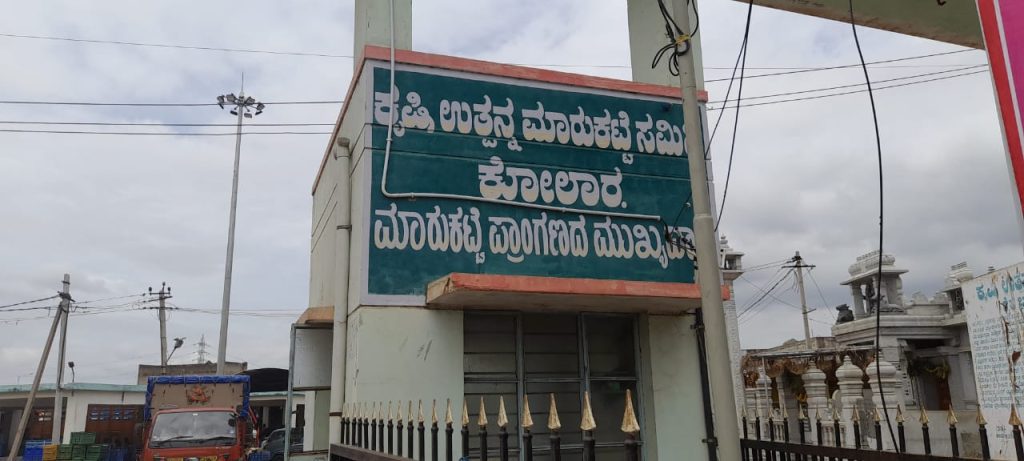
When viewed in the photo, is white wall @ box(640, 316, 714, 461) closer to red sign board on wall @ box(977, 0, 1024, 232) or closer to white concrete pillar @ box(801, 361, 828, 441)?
red sign board on wall @ box(977, 0, 1024, 232)

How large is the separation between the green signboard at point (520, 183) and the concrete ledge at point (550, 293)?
0.40 metres

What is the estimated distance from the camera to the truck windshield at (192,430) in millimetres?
15273

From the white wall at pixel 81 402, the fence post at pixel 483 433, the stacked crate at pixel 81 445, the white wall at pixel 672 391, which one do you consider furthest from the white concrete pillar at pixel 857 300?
the white wall at pixel 81 402

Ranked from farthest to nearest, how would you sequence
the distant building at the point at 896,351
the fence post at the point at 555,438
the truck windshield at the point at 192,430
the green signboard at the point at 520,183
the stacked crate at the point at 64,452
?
the stacked crate at the point at 64,452, the distant building at the point at 896,351, the truck windshield at the point at 192,430, the green signboard at the point at 520,183, the fence post at the point at 555,438

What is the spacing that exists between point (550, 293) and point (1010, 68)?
4803 millimetres

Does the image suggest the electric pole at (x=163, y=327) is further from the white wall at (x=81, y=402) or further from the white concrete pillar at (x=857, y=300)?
the white concrete pillar at (x=857, y=300)

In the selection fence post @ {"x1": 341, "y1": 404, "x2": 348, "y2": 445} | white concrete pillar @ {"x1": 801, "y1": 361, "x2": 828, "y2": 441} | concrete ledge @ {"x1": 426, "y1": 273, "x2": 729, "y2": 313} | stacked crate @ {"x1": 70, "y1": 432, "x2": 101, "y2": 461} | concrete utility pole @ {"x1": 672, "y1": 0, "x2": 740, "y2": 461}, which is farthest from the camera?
stacked crate @ {"x1": 70, "y1": 432, "x2": 101, "y2": 461}

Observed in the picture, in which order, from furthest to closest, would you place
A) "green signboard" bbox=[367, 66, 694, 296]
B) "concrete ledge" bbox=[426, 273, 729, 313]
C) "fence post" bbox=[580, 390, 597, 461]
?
"green signboard" bbox=[367, 66, 694, 296] → "concrete ledge" bbox=[426, 273, 729, 313] → "fence post" bbox=[580, 390, 597, 461]

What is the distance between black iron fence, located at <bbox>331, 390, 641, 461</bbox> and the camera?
277 centimetres

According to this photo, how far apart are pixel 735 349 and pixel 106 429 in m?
24.4

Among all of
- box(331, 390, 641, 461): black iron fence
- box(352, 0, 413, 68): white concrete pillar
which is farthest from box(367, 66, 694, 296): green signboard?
box(331, 390, 641, 461): black iron fence

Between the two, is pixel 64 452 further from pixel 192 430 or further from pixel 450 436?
pixel 450 436

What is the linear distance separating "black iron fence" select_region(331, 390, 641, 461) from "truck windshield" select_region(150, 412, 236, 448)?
32.4 ft

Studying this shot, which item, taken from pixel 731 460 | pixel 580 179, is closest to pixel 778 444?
pixel 731 460
